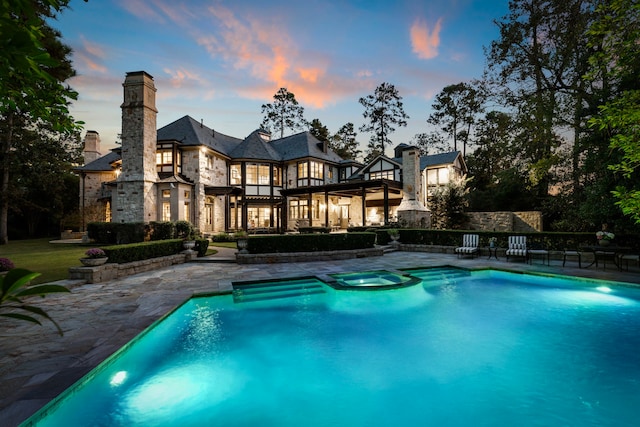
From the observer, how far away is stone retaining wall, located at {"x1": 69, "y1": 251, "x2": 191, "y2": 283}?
8.36 metres

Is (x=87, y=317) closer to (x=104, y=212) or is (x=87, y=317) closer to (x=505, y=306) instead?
(x=505, y=306)

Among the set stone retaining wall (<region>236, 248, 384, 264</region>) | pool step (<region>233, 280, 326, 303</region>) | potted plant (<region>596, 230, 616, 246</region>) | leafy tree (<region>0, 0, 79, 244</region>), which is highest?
leafy tree (<region>0, 0, 79, 244</region>)

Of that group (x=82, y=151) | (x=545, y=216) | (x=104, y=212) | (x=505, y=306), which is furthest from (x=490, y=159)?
(x=82, y=151)

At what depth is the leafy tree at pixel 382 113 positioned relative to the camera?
3878 centimetres

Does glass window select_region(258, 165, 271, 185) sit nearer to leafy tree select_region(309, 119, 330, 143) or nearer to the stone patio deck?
the stone patio deck

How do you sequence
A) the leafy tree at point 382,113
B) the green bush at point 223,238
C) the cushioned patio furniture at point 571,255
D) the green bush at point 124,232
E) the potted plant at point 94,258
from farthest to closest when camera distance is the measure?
the leafy tree at point 382,113 → the green bush at point 223,238 → the green bush at point 124,232 → the cushioned patio furniture at point 571,255 → the potted plant at point 94,258

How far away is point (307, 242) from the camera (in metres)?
13.0

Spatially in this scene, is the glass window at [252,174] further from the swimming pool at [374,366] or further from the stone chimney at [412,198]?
the swimming pool at [374,366]

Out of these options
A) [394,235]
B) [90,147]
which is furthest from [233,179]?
[90,147]

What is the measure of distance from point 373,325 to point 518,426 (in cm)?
312

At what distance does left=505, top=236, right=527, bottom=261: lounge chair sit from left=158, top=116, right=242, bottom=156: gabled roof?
2001 cm

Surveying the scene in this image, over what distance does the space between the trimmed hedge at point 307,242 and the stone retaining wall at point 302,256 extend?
304 millimetres

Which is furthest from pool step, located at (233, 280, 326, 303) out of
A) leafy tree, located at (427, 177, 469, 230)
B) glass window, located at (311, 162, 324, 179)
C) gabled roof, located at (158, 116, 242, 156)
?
glass window, located at (311, 162, 324, 179)

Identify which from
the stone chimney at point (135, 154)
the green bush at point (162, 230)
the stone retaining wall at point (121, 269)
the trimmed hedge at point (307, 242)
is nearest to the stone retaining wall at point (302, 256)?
the trimmed hedge at point (307, 242)
